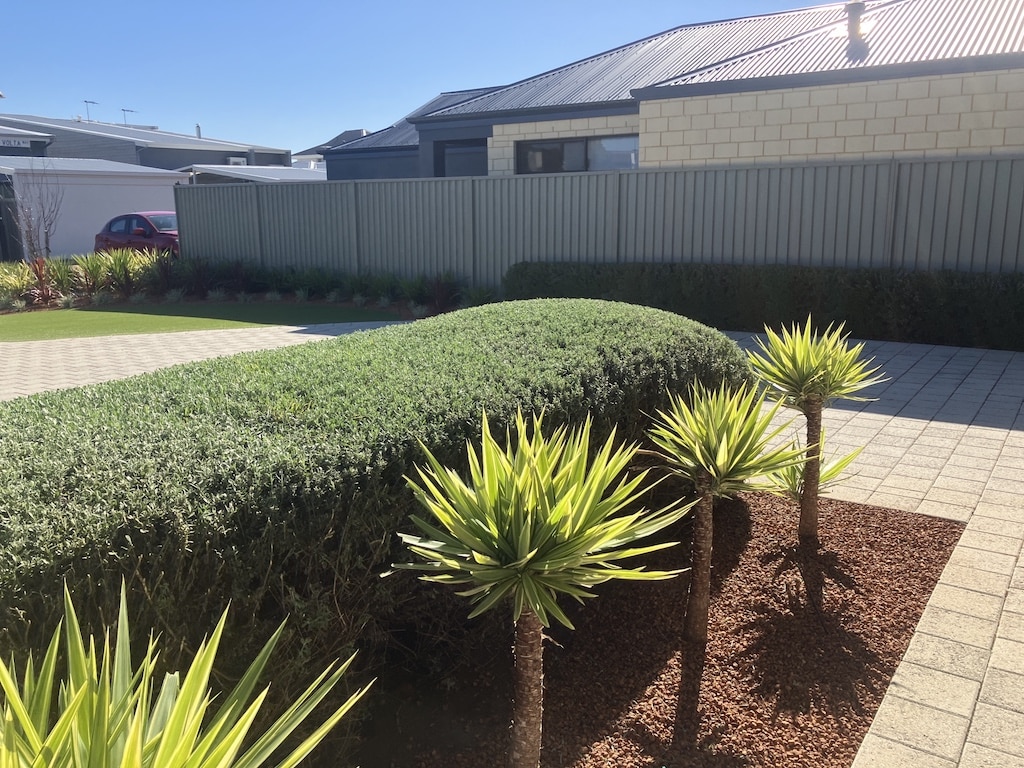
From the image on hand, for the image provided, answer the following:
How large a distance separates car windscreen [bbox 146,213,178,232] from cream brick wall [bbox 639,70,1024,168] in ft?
46.5

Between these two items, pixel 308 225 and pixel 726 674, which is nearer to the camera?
pixel 726 674

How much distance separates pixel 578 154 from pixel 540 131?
3.39 ft

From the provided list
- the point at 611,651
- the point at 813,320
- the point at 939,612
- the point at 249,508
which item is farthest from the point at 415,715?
the point at 813,320

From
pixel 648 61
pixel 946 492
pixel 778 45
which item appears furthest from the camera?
pixel 648 61

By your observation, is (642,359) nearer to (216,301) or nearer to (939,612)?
(939,612)

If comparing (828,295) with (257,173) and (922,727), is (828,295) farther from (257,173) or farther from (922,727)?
(257,173)

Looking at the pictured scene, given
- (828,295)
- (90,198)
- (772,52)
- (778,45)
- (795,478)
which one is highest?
(778,45)

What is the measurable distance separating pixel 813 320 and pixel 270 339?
7.66 meters

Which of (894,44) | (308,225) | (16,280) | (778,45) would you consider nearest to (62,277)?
(16,280)

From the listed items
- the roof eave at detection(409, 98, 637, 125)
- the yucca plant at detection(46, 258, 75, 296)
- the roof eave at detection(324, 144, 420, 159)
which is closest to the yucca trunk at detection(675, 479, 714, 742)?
the roof eave at detection(409, 98, 637, 125)

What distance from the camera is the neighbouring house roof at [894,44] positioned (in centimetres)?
1283

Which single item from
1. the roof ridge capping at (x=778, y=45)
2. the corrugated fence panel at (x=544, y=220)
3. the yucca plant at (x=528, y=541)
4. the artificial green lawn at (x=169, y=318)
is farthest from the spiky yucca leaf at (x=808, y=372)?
the roof ridge capping at (x=778, y=45)

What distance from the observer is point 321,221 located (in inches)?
710

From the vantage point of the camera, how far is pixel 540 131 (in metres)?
18.5
